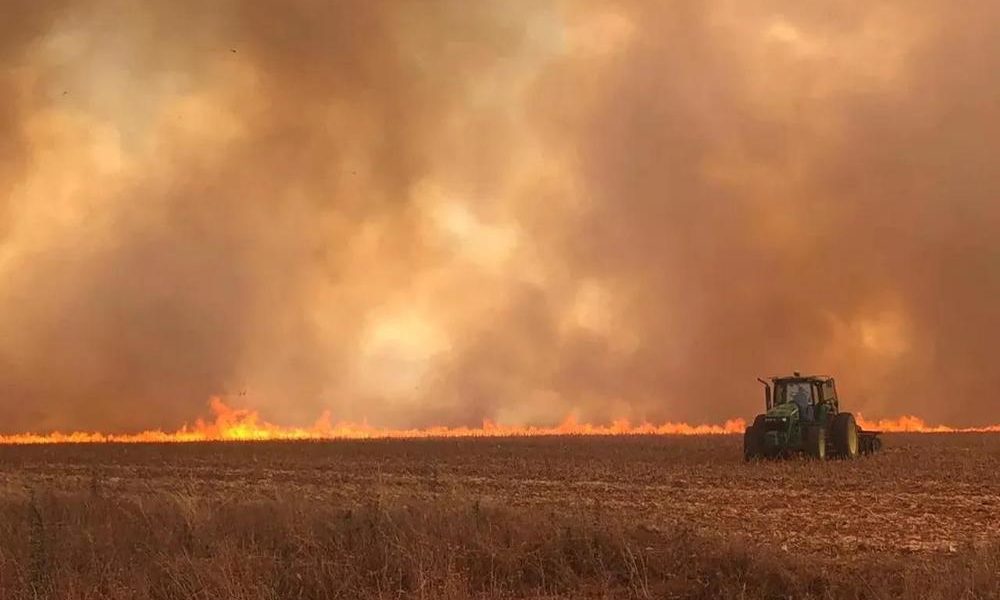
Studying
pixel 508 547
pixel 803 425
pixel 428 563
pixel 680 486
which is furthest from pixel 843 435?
pixel 428 563

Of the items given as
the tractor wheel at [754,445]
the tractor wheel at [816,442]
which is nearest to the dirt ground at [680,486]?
the tractor wheel at [816,442]

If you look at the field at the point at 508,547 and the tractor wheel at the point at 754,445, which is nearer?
the field at the point at 508,547

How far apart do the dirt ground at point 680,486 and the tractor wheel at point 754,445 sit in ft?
2.86

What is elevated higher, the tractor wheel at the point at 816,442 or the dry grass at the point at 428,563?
the tractor wheel at the point at 816,442

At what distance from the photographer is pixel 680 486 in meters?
21.6

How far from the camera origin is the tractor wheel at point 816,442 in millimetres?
Result: 28109

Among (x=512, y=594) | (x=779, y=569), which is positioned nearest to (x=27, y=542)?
(x=512, y=594)

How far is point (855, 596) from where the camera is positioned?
8516 millimetres

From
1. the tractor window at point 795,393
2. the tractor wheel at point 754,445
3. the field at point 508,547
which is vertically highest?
the tractor window at point 795,393

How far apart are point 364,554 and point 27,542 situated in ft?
14.3

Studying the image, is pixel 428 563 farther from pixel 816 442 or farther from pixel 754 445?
pixel 816 442

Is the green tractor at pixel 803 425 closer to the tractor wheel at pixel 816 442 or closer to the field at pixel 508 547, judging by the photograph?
the tractor wheel at pixel 816 442

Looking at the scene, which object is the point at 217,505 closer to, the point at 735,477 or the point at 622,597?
the point at 622,597

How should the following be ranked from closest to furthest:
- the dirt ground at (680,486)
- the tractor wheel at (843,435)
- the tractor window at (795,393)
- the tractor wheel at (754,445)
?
1. the dirt ground at (680,486)
2. the tractor wheel at (754,445)
3. the tractor wheel at (843,435)
4. the tractor window at (795,393)
